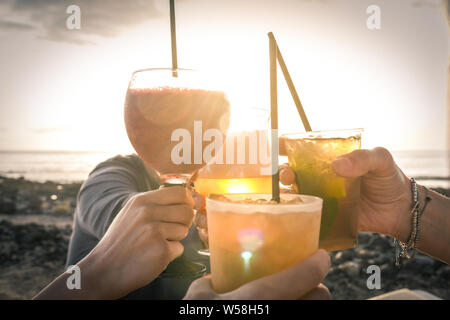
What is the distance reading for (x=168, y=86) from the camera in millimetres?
1548

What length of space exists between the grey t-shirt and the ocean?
16.8 m

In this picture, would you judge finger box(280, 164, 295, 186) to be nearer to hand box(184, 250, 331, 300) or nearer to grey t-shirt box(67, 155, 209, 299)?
hand box(184, 250, 331, 300)

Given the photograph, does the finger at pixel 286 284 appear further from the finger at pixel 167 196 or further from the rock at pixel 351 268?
the rock at pixel 351 268

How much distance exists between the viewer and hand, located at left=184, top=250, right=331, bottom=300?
0.98 meters

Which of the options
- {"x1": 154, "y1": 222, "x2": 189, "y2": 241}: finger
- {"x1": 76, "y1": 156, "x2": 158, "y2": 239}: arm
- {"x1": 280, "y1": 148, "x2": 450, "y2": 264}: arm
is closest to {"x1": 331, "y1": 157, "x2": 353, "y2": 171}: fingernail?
{"x1": 280, "y1": 148, "x2": 450, "y2": 264}: arm

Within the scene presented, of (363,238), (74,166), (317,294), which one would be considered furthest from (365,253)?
(74,166)

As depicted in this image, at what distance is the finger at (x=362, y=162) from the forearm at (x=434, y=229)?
501 millimetres

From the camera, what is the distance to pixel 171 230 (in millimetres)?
1651

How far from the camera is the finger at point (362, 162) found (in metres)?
1.72

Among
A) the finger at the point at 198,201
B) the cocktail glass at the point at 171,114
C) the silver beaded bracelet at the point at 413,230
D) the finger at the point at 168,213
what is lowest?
the silver beaded bracelet at the point at 413,230

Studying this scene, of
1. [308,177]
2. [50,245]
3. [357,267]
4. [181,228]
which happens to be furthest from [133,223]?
[50,245]

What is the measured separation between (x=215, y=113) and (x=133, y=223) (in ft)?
1.99

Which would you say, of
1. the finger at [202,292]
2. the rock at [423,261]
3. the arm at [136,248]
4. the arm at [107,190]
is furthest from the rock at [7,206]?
the finger at [202,292]
